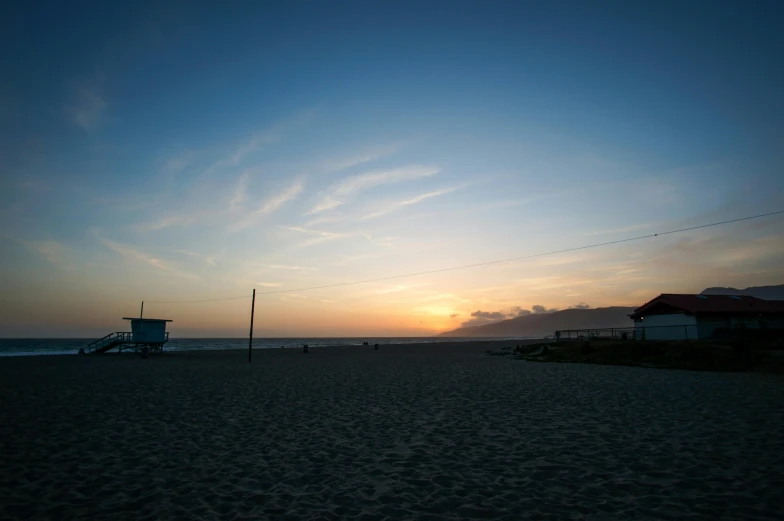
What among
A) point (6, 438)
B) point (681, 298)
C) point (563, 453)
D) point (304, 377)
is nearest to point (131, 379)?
point (304, 377)

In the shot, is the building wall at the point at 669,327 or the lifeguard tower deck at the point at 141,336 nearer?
the building wall at the point at 669,327

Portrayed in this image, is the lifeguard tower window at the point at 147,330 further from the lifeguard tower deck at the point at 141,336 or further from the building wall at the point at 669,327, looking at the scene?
the building wall at the point at 669,327

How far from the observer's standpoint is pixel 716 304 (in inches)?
1625

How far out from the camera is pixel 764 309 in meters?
41.6

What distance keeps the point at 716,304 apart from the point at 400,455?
4606 cm

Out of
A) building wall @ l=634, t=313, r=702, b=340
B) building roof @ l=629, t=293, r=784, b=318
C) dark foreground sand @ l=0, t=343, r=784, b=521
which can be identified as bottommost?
dark foreground sand @ l=0, t=343, r=784, b=521

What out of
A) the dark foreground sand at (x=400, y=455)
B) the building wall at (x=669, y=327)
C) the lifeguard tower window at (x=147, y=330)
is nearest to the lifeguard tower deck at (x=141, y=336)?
the lifeguard tower window at (x=147, y=330)

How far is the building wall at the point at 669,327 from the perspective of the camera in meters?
39.1

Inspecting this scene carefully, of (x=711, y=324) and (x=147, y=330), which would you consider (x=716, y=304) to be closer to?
(x=711, y=324)

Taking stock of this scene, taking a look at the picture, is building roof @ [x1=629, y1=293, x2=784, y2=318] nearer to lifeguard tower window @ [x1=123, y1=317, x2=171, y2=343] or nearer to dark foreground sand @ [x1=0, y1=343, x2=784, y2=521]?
dark foreground sand @ [x1=0, y1=343, x2=784, y2=521]

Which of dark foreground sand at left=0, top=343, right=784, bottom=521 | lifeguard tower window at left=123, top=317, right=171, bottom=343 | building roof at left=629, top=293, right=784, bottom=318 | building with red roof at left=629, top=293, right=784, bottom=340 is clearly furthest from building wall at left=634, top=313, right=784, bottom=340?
lifeguard tower window at left=123, top=317, right=171, bottom=343

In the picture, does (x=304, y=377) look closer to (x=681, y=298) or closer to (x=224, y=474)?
(x=224, y=474)

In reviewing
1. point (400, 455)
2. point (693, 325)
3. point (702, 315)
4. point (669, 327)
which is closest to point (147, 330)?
point (400, 455)

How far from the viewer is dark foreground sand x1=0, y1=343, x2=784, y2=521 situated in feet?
21.3
